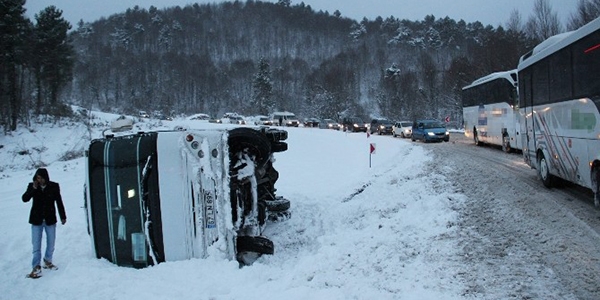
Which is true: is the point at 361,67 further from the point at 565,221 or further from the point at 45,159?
the point at 565,221

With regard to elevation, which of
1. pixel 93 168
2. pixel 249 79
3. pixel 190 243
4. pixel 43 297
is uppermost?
pixel 249 79

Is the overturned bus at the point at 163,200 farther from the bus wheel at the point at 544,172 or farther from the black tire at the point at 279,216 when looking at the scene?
the bus wheel at the point at 544,172

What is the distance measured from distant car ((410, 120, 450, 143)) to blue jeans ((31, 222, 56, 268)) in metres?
27.0

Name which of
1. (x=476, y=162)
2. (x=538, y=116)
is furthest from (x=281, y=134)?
(x=476, y=162)

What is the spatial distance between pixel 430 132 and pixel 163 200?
27063 millimetres

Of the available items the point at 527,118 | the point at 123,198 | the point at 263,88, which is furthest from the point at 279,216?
the point at 263,88

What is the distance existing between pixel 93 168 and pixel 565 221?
7869mm

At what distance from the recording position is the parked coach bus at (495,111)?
2048 centimetres

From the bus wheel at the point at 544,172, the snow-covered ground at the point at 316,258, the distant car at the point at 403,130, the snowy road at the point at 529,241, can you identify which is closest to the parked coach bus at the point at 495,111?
the bus wheel at the point at 544,172

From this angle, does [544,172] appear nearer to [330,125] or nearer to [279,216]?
[279,216]

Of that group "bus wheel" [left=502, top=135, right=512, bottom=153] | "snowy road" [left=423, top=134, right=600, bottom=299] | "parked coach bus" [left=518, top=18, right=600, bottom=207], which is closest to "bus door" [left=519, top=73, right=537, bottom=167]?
"parked coach bus" [left=518, top=18, right=600, bottom=207]

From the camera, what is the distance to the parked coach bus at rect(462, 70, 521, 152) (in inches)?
806

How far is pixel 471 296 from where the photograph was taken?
15.4 feet

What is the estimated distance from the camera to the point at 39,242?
6.88 m
